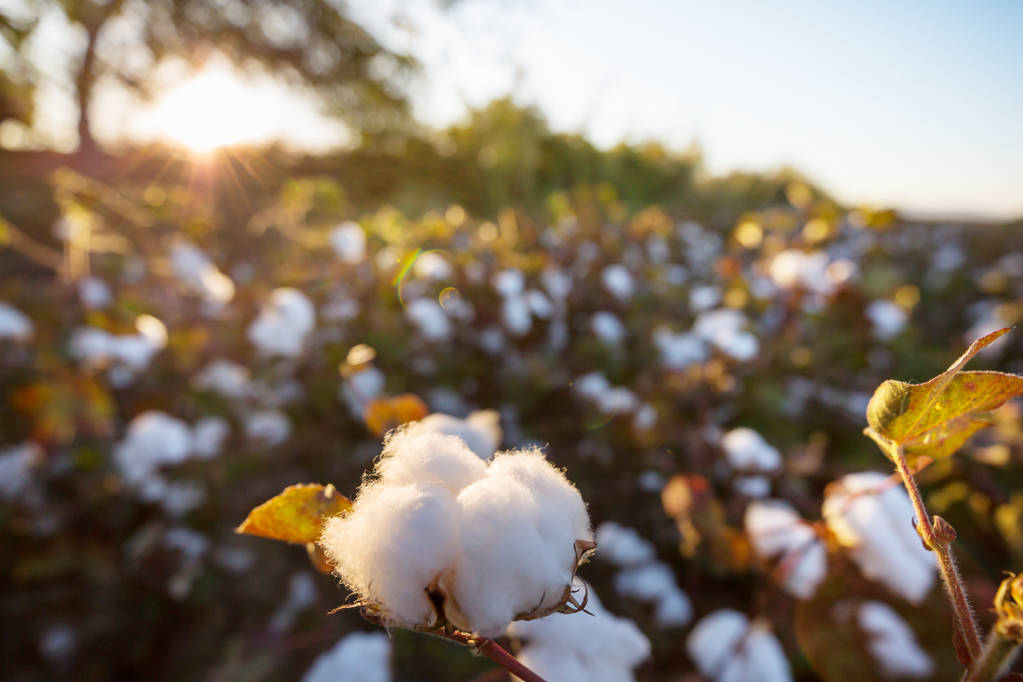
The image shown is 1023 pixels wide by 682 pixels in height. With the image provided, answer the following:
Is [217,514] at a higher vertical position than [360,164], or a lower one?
lower

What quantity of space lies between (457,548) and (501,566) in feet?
0.08

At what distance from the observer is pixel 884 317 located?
127cm

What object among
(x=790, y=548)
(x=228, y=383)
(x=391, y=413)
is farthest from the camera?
(x=228, y=383)

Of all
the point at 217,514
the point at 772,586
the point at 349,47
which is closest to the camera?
the point at 772,586

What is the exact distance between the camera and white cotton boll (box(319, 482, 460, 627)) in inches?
8.5

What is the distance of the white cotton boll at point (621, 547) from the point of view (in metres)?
0.98

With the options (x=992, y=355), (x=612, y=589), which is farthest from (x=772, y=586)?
(x=992, y=355)

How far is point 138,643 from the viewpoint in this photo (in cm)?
104

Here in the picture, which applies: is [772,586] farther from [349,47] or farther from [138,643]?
[349,47]

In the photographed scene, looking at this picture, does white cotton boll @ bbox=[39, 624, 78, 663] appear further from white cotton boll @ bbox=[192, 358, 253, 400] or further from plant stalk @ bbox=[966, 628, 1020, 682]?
plant stalk @ bbox=[966, 628, 1020, 682]

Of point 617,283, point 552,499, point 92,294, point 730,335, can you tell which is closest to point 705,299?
point 617,283

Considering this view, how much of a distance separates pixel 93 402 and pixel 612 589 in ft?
3.77

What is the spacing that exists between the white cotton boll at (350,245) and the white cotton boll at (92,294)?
0.65m

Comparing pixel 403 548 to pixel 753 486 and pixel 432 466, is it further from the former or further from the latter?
pixel 753 486
